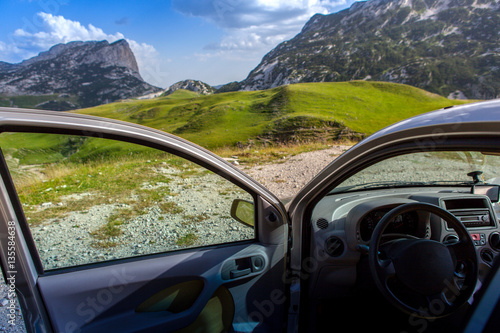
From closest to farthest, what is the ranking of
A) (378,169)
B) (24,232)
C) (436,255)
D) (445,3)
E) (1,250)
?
(1,250) → (24,232) → (436,255) → (378,169) → (445,3)

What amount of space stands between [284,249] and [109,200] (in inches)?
53.7

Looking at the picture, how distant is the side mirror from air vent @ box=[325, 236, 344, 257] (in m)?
0.76

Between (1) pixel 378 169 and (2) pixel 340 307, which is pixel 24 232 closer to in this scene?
(1) pixel 378 169

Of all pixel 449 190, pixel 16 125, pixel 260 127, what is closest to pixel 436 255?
pixel 449 190

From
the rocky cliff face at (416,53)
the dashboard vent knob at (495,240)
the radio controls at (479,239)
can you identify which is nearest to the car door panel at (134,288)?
the radio controls at (479,239)

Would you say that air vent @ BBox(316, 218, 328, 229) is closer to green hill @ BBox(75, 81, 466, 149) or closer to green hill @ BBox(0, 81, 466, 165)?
green hill @ BBox(0, 81, 466, 165)

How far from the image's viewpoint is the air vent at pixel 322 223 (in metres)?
2.47

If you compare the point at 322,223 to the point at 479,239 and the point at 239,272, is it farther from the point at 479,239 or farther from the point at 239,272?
the point at 479,239

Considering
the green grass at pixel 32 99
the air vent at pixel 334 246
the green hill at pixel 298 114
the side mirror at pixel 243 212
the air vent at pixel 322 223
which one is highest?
the green grass at pixel 32 99

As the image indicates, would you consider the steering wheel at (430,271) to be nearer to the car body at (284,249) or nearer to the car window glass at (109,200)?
the car body at (284,249)

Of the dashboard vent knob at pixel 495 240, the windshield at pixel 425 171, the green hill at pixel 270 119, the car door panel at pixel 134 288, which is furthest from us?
the dashboard vent knob at pixel 495 240

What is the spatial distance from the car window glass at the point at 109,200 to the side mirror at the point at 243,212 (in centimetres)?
4

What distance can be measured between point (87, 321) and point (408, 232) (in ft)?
8.39

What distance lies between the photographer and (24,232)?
149 centimetres
